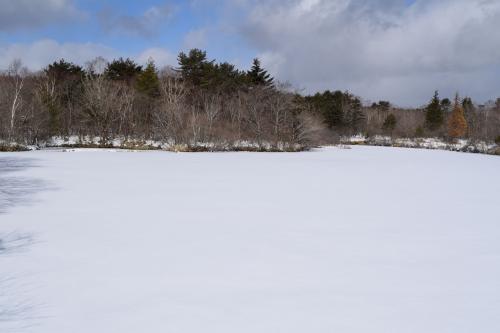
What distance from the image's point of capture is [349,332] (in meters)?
4.45

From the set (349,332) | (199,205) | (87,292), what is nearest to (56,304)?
(87,292)

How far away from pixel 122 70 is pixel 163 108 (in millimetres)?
18955

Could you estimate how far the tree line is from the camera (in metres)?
36.8

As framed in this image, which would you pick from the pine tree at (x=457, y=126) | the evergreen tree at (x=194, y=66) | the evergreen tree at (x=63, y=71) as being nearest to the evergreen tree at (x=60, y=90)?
the evergreen tree at (x=63, y=71)

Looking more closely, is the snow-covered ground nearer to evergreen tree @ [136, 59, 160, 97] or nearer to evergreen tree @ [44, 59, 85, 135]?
evergreen tree @ [44, 59, 85, 135]

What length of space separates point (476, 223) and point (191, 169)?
13.3 meters

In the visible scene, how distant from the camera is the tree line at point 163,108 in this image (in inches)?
1449

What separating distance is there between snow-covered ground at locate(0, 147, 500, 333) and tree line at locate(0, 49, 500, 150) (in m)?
25.5

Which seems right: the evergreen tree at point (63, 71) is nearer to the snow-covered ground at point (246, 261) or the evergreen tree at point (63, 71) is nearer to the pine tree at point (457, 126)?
the snow-covered ground at point (246, 261)

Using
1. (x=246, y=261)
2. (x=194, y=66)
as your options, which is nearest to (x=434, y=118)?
(x=194, y=66)

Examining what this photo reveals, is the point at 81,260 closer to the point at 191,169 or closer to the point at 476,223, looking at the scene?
the point at 476,223

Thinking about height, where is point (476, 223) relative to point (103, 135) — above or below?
below

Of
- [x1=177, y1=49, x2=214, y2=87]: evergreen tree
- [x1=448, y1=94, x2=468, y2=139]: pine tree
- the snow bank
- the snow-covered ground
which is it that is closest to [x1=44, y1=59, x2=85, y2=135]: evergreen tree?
[x1=177, y1=49, x2=214, y2=87]: evergreen tree

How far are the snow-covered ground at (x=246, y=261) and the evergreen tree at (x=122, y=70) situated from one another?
43447mm
